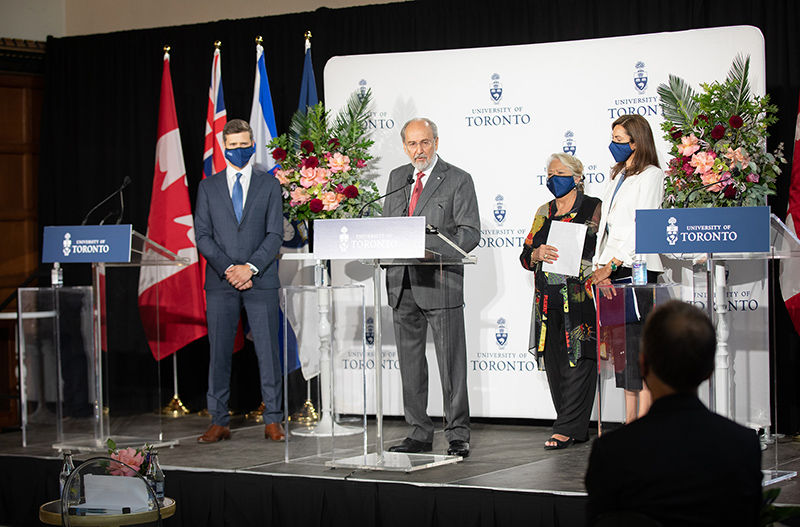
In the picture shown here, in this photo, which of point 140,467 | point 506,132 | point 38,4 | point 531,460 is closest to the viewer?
point 140,467

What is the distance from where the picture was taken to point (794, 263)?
477cm

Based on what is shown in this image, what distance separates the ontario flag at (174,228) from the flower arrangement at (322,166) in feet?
3.30

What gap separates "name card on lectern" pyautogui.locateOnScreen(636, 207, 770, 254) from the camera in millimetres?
3695

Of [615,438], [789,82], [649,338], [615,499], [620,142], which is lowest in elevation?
[615,499]

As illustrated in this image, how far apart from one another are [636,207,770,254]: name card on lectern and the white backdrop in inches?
72.7

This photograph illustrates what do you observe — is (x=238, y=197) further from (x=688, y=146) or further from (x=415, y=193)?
(x=688, y=146)

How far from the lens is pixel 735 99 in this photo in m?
4.66

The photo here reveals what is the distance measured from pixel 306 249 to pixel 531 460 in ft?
7.36

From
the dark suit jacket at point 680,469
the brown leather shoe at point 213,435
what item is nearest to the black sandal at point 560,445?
the brown leather shoe at point 213,435

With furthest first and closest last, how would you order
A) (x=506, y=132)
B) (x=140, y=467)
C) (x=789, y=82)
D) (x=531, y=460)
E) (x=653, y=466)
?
(x=506, y=132)
(x=789, y=82)
(x=531, y=460)
(x=140, y=467)
(x=653, y=466)

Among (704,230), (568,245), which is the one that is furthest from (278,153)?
(704,230)

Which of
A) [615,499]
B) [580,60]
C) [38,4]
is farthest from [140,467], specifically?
[38,4]

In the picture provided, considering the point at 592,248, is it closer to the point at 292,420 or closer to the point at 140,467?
the point at 292,420

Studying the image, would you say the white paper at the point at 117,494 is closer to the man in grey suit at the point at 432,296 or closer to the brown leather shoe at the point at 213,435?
the man in grey suit at the point at 432,296
